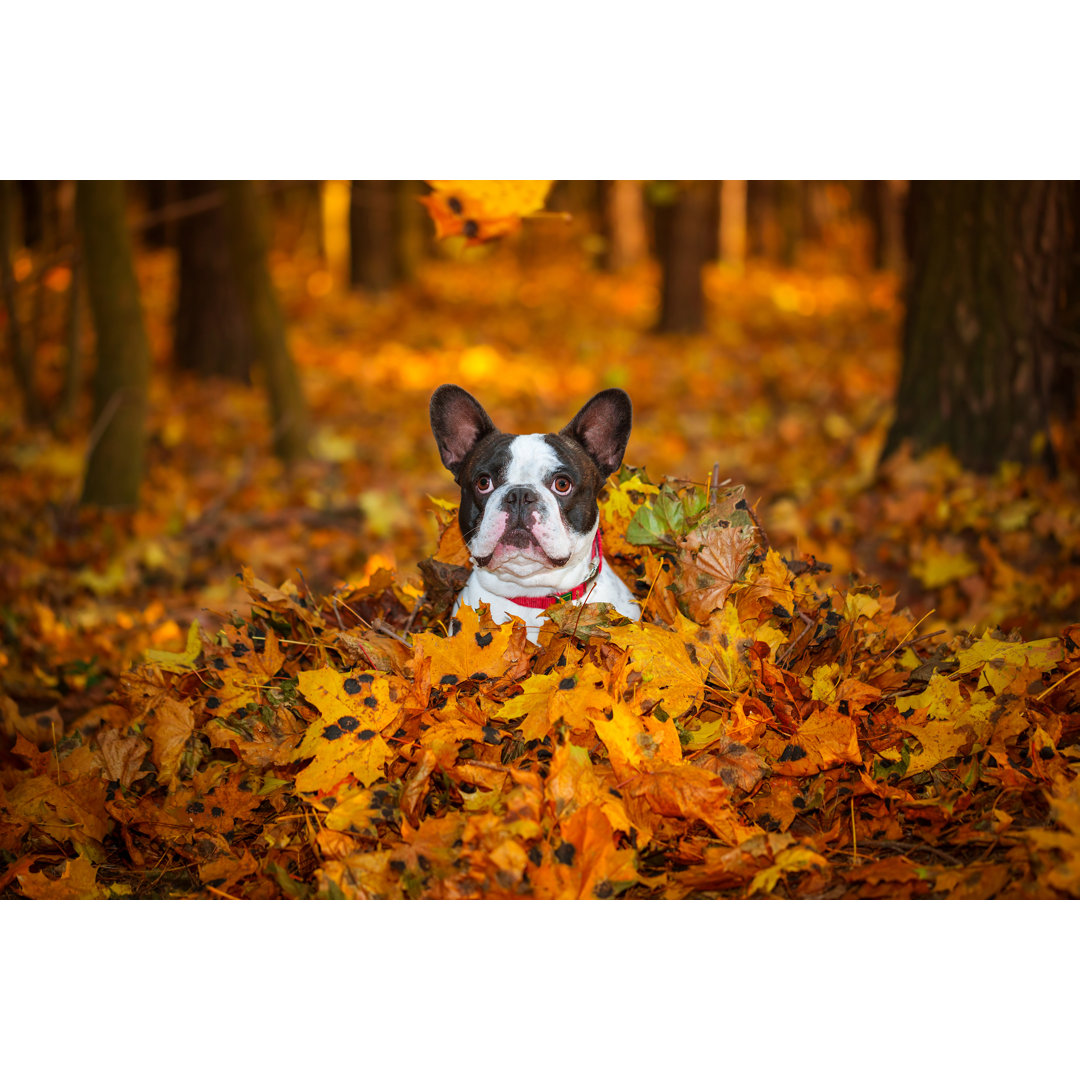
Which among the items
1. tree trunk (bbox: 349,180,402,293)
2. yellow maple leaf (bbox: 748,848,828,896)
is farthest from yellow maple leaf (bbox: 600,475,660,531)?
tree trunk (bbox: 349,180,402,293)

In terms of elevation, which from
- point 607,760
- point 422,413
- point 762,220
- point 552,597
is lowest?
point 607,760

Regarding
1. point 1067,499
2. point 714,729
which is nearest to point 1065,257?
point 1067,499

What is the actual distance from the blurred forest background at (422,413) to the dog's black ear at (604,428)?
0.64 metres

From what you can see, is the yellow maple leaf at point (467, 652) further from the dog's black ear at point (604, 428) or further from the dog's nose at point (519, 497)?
the dog's black ear at point (604, 428)

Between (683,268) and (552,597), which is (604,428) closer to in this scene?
(552,597)

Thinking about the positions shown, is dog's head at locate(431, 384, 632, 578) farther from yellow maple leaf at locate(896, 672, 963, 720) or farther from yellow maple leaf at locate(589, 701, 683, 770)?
yellow maple leaf at locate(896, 672, 963, 720)

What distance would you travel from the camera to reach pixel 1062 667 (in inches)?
132

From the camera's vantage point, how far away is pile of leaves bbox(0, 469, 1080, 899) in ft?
9.09

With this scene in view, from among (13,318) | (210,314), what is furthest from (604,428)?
(210,314)

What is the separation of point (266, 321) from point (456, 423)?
17.5 feet

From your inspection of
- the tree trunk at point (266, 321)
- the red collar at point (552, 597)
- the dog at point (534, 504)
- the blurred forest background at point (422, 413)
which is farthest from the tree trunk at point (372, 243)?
the red collar at point (552, 597)

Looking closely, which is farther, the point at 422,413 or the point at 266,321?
the point at 422,413

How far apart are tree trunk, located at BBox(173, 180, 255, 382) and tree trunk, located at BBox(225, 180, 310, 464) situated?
383 centimetres

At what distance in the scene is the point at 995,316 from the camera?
235 inches
